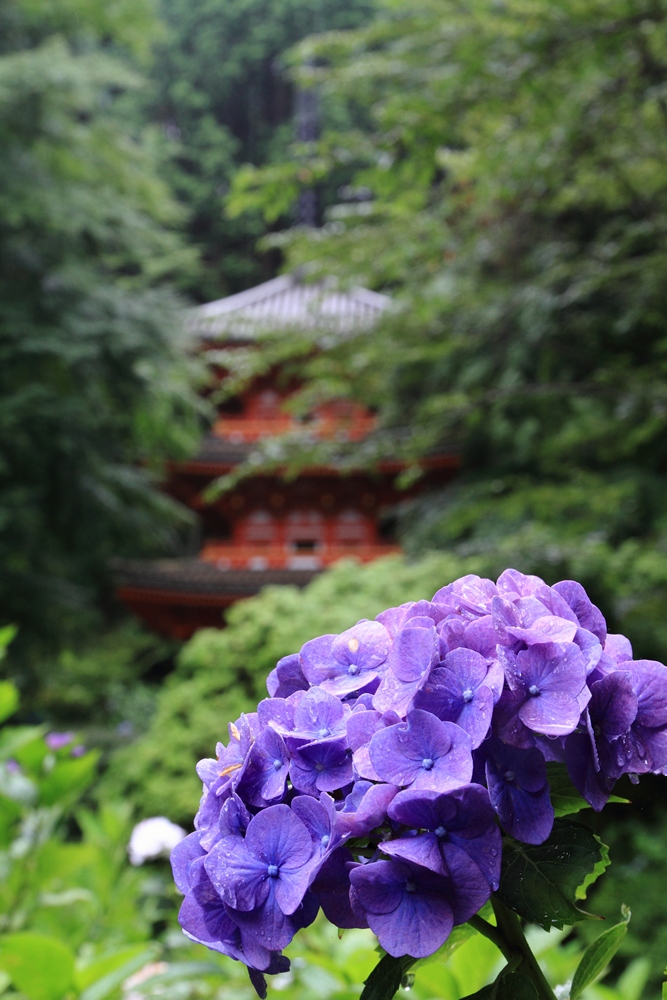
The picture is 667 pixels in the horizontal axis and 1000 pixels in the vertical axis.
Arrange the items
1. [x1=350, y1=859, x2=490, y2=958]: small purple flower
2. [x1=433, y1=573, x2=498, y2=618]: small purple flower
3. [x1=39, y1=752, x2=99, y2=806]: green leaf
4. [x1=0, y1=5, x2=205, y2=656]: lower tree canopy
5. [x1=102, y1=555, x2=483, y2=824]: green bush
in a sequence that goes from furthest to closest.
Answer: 1. [x1=0, y1=5, x2=205, y2=656]: lower tree canopy
2. [x1=102, y1=555, x2=483, y2=824]: green bush
3. [x1=39, y1=752, x2=99, y2=806]: green leaf
4. [x1=433, y1=573, x2=498, y2=618]: small purple flower
5. [x1=350, y1=859, x2=490, y2=958]: small purple flower

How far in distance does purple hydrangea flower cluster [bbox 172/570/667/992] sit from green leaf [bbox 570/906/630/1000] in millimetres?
106

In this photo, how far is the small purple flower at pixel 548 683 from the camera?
0.40m

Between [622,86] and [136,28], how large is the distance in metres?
5.10

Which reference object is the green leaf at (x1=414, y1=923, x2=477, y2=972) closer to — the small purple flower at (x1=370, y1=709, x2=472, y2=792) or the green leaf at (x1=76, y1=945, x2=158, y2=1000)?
the small purple flower at (x1=370, y1=709, x2=472, y2=792)

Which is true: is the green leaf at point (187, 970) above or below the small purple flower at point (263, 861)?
below

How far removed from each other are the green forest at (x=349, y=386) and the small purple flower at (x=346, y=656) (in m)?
0.18

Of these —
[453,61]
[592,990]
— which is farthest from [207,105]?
[592,990]

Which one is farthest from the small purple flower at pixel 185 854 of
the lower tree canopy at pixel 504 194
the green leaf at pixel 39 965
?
the lower tree canopy at pixel 504 194

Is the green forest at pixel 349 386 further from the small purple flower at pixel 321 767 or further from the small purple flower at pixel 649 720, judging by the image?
the small purple flower at pixel 321 767

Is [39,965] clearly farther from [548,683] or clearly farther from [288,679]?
[548,683]

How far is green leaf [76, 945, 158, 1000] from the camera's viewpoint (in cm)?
92

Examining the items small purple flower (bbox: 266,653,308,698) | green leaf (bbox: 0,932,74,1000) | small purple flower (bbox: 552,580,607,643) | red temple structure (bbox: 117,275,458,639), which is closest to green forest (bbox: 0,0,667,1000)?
green leaf (bbox: 0,932,74,1000)

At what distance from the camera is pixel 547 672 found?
1.37 ft

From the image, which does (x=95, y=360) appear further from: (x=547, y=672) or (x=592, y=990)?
(x=547, y=672)
